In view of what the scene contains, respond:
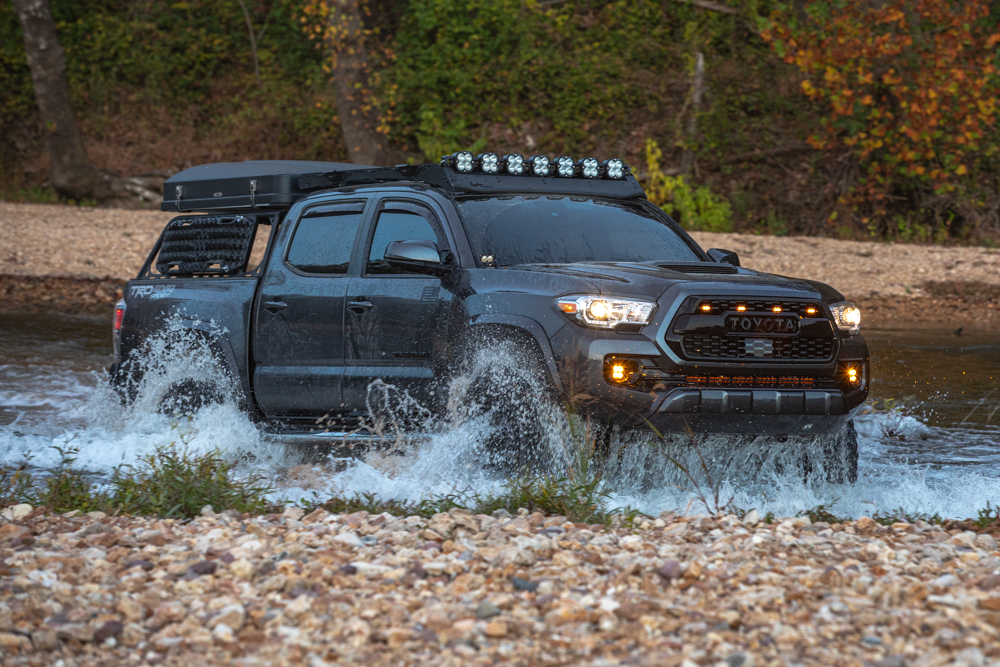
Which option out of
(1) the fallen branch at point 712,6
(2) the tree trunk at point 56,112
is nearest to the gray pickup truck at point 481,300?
(2) the tree trunk at point 56,112

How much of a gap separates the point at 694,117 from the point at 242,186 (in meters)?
16.5

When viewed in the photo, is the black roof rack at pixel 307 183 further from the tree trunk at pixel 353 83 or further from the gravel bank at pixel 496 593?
the tree trunk at pixel 353 83

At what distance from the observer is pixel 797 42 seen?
2081cm

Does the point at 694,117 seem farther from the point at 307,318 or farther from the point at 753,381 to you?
the point at 753,381

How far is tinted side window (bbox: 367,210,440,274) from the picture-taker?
6.56 meters

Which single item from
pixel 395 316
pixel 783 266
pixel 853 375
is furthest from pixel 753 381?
pixel 783 266

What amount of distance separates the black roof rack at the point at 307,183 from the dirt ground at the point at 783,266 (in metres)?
8.61

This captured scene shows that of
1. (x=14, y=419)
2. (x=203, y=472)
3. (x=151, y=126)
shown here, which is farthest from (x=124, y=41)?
(x=203, y=472)

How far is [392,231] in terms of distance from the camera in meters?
6.71

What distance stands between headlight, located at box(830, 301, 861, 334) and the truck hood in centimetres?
5

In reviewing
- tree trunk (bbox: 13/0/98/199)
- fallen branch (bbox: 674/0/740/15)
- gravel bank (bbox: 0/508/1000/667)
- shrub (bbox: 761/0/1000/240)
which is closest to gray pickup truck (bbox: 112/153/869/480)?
gravel bank (bbox: 0/508/1000/667)

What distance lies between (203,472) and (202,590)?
176cm

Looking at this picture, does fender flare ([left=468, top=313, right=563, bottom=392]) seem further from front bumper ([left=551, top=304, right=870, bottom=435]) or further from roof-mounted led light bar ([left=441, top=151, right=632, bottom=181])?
roof-mounted led light bar ([left=441, top=151, right=632, bottom=181])

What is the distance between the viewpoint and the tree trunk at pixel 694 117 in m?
22.5
